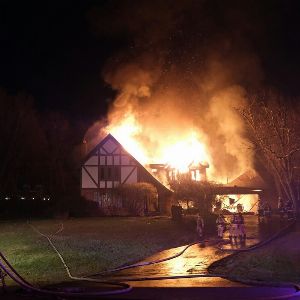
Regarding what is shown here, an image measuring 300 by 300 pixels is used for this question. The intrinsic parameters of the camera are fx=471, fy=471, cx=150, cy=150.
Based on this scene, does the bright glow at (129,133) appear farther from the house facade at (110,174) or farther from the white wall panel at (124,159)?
the house facade at (110,174)

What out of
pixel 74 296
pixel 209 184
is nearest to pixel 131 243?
pixel 74 296

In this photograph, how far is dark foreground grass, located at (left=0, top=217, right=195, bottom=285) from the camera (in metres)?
12.3

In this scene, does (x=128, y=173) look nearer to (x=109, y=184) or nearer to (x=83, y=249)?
(x=109, y=184)

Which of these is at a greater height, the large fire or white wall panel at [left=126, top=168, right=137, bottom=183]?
the large fire

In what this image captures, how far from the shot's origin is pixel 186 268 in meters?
12.0

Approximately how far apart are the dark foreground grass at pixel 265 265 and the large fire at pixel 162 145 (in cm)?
2742

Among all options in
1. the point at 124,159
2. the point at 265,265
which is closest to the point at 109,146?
the point at 124,159

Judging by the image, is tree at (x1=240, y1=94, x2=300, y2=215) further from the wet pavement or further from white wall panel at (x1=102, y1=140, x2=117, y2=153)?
the wet pavement

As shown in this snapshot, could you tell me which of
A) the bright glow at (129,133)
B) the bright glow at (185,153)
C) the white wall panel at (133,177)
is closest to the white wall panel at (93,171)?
the white wall panel at (133,177)

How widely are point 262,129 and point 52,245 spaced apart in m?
23.1

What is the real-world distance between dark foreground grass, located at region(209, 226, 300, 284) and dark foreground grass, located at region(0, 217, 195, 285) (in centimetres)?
291

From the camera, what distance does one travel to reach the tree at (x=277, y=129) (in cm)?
3469

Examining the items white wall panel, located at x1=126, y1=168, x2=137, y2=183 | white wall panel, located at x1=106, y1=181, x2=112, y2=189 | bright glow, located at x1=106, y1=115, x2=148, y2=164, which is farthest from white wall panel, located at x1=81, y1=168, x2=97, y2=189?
bright glow, located at x1=106, y1=115, x2=148, y2=164

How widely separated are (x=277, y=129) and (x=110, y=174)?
13.6 metres
